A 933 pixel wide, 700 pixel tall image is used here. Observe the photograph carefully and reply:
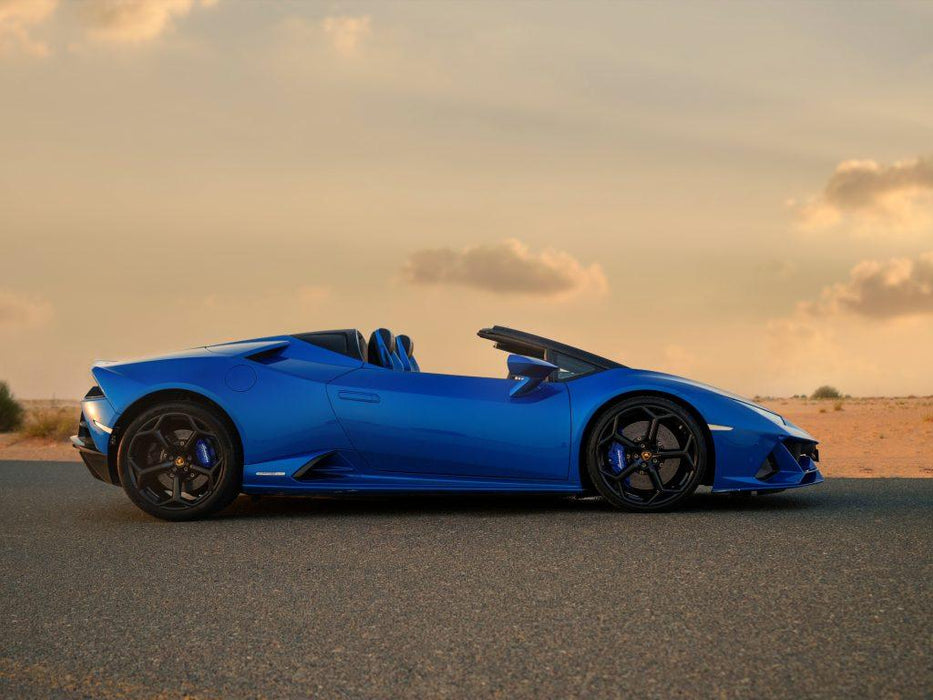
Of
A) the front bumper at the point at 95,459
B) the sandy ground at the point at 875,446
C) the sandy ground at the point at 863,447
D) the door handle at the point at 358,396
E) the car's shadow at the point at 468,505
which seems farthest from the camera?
the sandy ground at the point at 863,447

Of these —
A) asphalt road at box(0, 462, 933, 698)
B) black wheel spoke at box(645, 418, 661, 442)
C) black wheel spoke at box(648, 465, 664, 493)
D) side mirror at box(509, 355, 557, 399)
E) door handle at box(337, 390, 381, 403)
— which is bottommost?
asphalt road at box(0, 462, 933, 698)

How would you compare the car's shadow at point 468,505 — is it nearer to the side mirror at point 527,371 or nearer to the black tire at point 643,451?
the black tire at point 643,451

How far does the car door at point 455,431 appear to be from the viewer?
21.1 ft

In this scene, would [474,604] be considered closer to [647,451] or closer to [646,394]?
[647,451]

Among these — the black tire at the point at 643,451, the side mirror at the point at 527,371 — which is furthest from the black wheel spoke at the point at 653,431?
the side mirror at the point at 527,371

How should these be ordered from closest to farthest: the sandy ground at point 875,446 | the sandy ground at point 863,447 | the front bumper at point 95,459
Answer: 1. the front bumper at point 95,459
2. the sandy ground at point 875,446
3. the sandy ground at point 863,447

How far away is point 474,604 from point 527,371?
246 cm

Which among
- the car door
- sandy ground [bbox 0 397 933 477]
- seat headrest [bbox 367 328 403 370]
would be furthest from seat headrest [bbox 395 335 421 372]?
sandy ground [bbox 0 397 933 477]

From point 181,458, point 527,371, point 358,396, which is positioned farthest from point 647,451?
point 181,458

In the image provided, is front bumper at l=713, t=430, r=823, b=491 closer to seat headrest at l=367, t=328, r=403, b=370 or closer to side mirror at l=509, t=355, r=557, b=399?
side mirror at l=509, t=355, r=557, b=399

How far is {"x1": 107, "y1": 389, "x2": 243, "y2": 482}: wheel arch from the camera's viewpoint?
6578 millimetres

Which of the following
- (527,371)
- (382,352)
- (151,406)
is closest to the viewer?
(527,371)

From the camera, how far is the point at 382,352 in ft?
23.1

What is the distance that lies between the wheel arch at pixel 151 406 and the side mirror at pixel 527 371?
1928mm
